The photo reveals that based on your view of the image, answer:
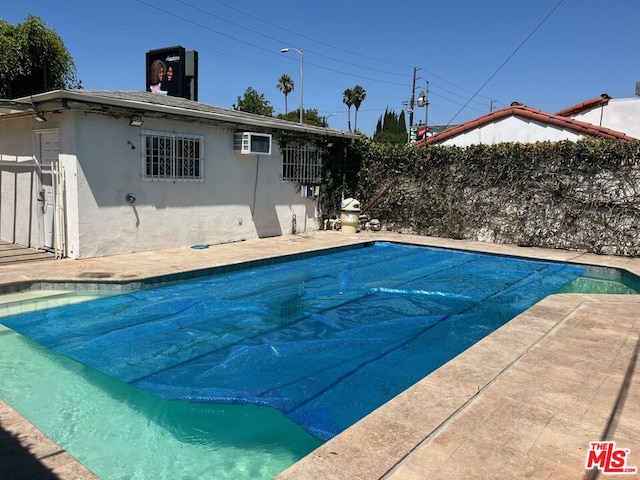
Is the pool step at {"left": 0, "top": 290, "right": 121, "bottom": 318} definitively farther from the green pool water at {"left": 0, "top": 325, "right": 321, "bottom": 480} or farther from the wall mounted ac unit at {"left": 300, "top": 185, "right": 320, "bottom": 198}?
the wall mounted ac unit at {"left": 300, "top": 185, "right": 320, "bottom": 198}

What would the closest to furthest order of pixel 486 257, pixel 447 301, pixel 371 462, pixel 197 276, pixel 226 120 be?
pixel 371 462
pixel 447 301
pixel 197 276
pixel 226 120
pixel 486 257

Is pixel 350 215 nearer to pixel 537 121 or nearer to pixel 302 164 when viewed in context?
pixel 302 164

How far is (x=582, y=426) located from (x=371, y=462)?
1593 mm

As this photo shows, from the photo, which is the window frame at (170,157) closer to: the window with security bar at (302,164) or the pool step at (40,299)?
the window with security bar at (302,164)

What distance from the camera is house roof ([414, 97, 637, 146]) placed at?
13839 millimetres

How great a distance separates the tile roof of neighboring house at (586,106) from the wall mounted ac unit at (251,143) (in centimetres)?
1333

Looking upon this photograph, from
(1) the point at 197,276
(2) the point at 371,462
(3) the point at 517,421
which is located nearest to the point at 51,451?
(2) the point at 371,462

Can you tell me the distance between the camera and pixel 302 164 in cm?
1374

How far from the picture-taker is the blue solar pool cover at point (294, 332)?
4305 mm

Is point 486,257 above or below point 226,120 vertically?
below

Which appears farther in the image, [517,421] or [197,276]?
[197,276]

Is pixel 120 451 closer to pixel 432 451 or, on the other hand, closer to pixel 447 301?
pixel 432 451

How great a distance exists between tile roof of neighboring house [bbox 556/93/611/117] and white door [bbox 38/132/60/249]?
59.2ft

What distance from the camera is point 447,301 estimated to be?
25.0 feet
